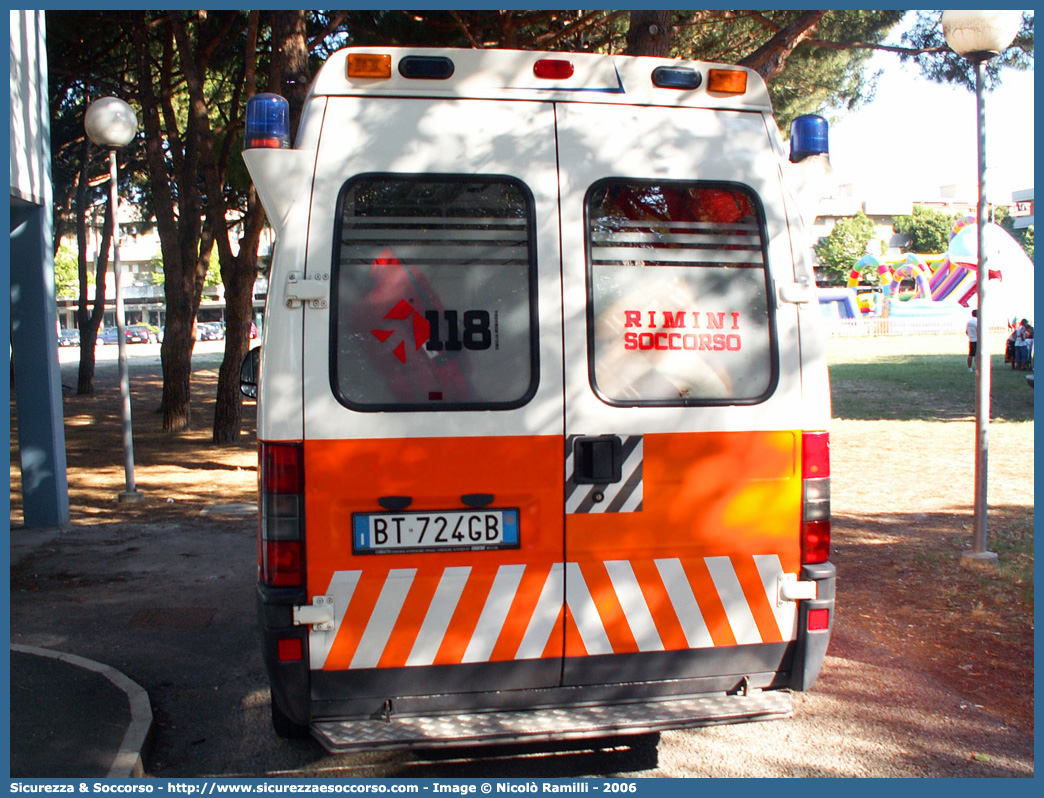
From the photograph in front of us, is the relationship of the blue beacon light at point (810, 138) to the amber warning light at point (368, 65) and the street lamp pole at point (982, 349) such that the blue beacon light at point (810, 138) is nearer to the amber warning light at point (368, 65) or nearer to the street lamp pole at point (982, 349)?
the amber warning light at point (368, 65)

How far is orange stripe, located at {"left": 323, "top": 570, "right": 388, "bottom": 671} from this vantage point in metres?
3.46

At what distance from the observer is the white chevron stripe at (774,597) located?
12.2ft

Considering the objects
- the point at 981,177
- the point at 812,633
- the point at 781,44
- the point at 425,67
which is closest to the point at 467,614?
the point at 812,633

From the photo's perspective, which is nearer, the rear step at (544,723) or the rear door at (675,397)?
the rear step at (544,723)

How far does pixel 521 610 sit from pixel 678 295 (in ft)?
4.19

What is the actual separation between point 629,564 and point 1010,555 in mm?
5120

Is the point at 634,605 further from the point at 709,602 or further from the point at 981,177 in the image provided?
the point at 981,177

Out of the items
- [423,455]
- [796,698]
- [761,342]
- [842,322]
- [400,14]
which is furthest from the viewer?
[842,322]

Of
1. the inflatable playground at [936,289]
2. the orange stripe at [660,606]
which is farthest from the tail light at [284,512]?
the inflatable playground at [936,289]

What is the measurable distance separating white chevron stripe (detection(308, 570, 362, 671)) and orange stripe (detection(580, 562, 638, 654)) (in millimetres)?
825

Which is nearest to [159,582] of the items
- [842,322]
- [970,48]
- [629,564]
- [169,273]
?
[629,564]

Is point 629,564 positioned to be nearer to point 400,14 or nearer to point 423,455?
point 423,455

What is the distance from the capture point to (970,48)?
23.5 feet

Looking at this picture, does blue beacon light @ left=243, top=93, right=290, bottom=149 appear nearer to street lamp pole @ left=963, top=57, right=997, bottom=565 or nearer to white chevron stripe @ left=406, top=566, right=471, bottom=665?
white chevron stripe @ left=406, top=566, right=471, bottom=665
